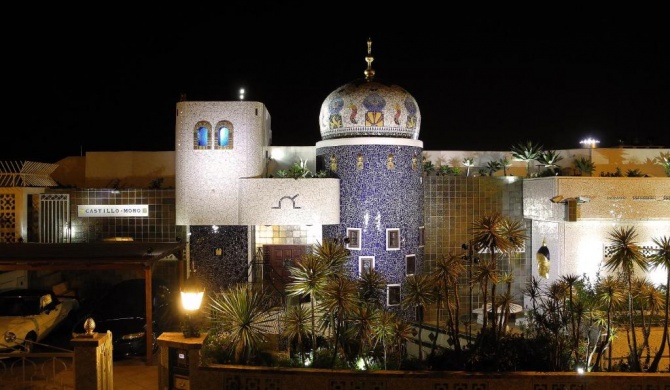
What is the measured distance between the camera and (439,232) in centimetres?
1756

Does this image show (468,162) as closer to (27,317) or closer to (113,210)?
(113,210)

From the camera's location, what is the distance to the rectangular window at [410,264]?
16.0m

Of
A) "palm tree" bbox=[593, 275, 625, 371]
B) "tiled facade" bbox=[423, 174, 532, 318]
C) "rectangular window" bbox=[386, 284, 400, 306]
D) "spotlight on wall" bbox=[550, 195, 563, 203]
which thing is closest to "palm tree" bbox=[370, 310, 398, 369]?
"palm tree" bbox=[593, 275, 625, 371]

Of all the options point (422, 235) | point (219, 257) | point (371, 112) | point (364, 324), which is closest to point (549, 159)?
point (422, 235)

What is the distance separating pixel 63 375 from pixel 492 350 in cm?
816

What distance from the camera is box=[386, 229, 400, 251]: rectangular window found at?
15781 millimetres

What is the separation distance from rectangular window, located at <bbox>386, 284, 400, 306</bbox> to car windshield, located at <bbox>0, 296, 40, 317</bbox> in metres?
9.00

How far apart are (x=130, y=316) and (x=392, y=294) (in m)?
6.95

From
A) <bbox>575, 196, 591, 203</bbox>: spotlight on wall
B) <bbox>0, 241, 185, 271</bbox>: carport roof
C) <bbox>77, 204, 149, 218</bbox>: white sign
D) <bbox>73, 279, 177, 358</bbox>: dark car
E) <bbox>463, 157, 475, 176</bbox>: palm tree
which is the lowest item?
<bbox>73, 279, 177, 358</bbox>: dark car

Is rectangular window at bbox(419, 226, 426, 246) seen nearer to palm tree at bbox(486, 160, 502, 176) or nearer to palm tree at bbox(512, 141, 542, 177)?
palm tree at bbox(486, 160, 502, 176)

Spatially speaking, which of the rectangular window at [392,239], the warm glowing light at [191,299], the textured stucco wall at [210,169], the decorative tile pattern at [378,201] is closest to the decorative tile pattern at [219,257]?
the textured stucco wall at [210,169]

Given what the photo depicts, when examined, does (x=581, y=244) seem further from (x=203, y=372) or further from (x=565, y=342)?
(x=203, y=372)

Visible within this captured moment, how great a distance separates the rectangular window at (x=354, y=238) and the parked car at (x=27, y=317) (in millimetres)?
7968

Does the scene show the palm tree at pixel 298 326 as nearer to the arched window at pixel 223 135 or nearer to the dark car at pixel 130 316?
the dark car at pixel 130 316
